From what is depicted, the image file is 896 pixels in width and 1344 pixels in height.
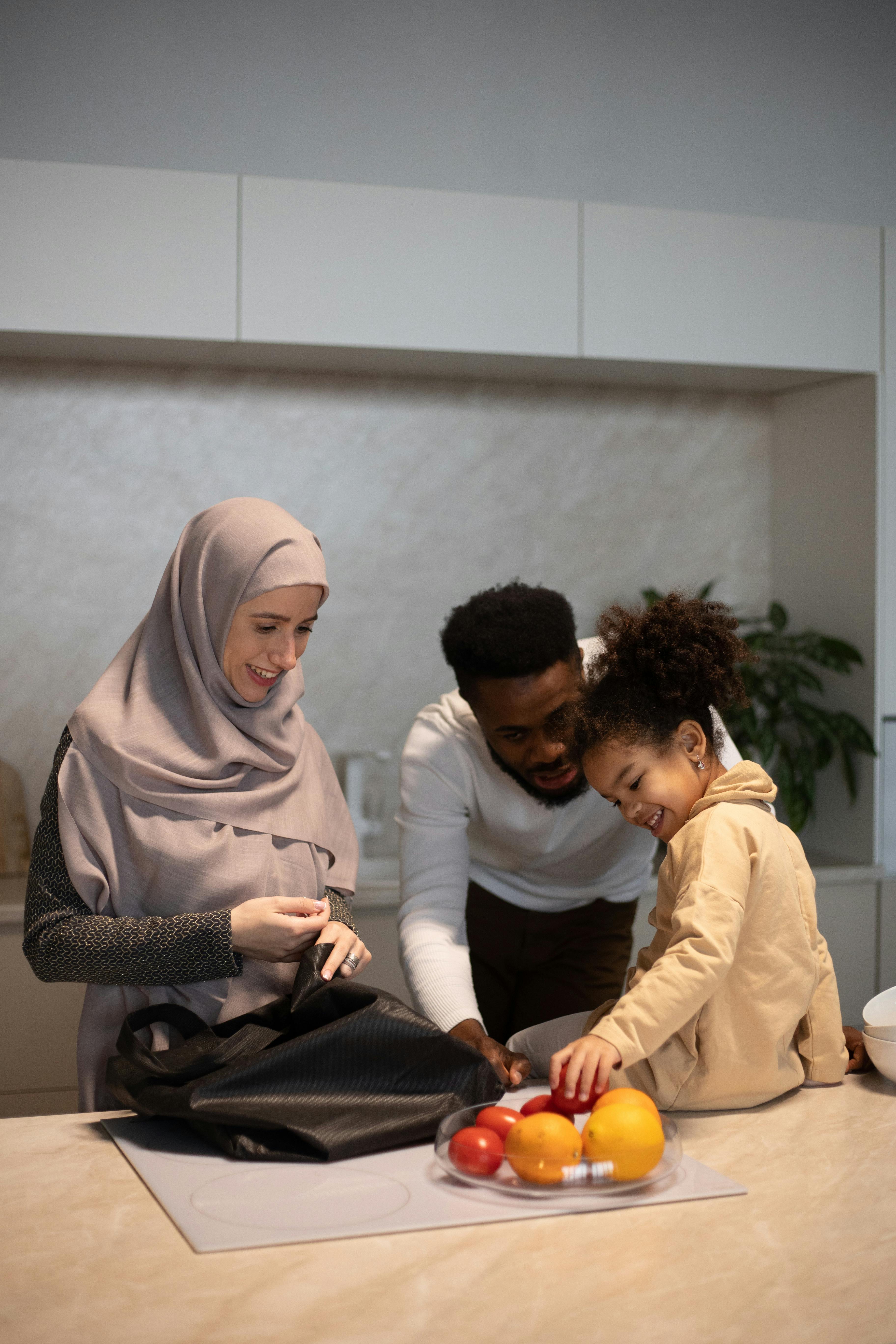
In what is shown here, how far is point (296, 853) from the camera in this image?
1514 millimetres

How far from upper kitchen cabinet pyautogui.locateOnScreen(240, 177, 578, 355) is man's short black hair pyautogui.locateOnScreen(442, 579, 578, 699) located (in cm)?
103

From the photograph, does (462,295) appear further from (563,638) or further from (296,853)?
(296,853)

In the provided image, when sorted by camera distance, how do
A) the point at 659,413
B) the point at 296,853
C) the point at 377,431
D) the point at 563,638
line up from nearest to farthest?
the point at 296,853, the point at 563,638, the point at 377,431, the point at 659,413

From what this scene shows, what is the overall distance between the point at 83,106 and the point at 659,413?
164 cm

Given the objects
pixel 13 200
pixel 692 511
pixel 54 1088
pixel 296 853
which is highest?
pixel 13 200

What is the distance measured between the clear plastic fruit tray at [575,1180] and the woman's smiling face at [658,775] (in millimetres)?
456

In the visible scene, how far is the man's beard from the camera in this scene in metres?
1.76

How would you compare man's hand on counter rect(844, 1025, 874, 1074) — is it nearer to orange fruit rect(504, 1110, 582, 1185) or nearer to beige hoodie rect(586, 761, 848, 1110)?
beige hoodie rect(586, 761, 848, 1110)

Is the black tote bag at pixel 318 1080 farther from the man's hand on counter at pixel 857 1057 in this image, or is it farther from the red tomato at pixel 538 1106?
the man's hand on counter at pixel 857 1057

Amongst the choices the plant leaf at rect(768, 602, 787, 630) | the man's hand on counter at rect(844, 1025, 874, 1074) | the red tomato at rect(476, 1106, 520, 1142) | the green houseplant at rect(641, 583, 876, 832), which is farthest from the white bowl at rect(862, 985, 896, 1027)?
the plant leaf at rect(768, 602, 787, 630)

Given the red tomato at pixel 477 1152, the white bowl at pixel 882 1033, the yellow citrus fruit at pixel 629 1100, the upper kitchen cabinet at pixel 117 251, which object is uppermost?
the upper kitchen cabinet at pixel 117 251

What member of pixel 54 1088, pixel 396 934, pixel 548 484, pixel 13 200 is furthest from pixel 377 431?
pixel 54 1088

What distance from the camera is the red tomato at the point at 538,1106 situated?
1.06m

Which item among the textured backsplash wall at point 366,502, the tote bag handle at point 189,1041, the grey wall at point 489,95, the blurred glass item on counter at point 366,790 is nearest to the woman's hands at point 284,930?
the tote bag handle at point 189,1041
